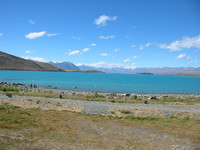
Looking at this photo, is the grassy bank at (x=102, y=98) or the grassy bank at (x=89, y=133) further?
the grassy bank at (x=102, y=98)

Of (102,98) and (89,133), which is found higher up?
(102,98)

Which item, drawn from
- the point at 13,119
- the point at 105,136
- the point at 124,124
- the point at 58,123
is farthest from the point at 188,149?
the point at 13,119

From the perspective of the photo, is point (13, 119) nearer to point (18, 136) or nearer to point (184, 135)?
point (18, 136)

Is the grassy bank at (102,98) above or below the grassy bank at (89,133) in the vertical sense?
above

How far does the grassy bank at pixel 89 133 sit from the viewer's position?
1192 cm

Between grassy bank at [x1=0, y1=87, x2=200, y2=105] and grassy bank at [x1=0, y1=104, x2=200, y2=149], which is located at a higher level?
grassy bank at [x1=0, y1=87, x2=200, y2=105]

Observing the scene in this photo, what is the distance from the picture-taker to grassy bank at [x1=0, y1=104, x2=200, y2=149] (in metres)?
11.9

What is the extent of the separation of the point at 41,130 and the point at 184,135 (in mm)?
9441

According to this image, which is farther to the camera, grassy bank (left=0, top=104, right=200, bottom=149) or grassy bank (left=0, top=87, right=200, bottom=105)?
grassy bank (left=0, top=87, right=200, bottom=105)

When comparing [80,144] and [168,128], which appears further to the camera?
[168,128]

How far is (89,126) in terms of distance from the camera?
1705cm

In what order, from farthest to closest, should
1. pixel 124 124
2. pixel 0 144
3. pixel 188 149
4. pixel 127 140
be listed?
pixel 124 124 → pixel 127 140 → pixel 188 149 → pixel 0 144

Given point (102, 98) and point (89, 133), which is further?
point (102, 98)

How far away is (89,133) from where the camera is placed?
48.7ft
